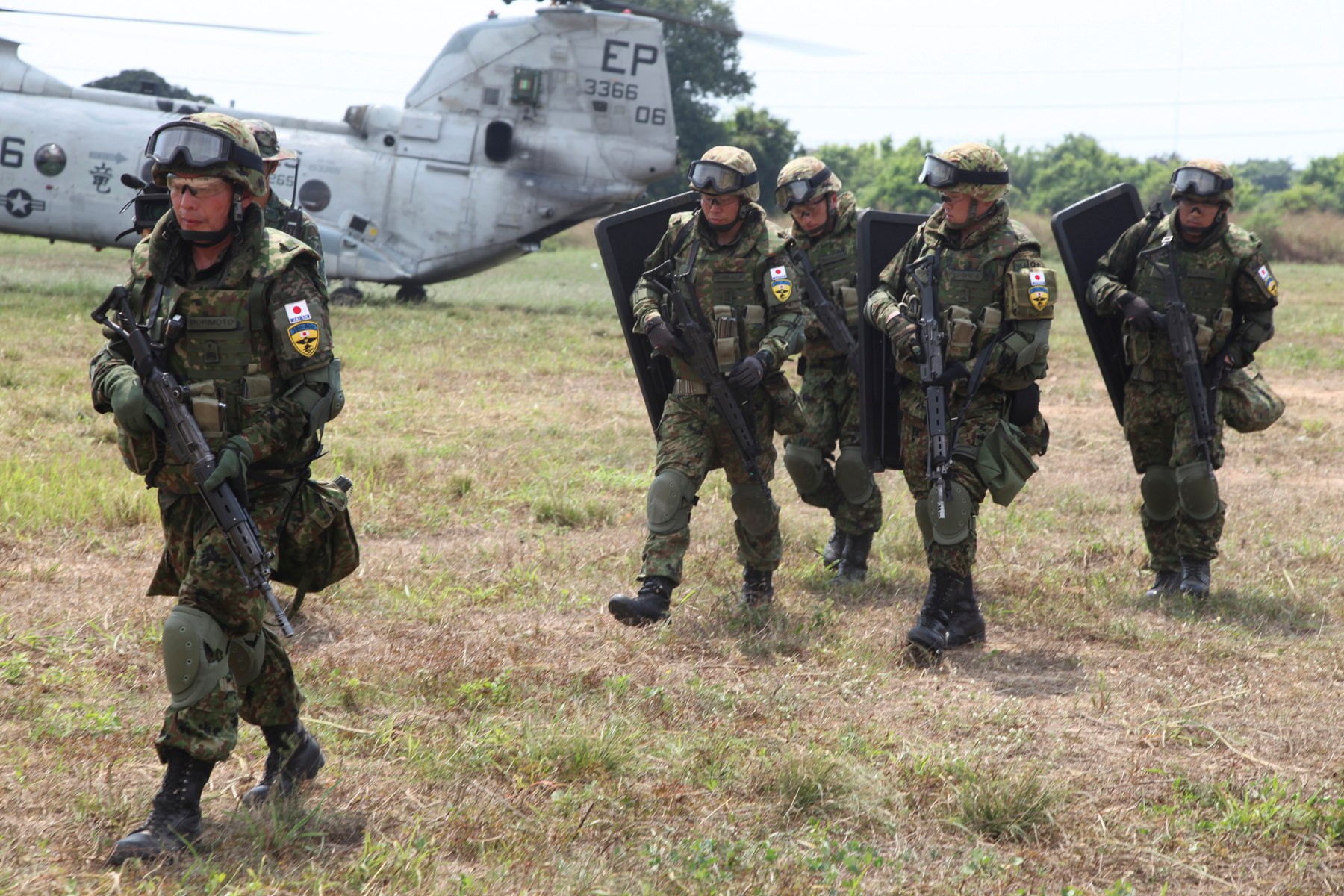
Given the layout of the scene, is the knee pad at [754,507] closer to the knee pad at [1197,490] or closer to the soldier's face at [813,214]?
the soldier's face at [813,214]

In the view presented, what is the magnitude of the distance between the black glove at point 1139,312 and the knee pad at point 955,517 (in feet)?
4.67

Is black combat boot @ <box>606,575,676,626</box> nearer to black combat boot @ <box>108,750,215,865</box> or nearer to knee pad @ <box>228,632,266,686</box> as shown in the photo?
knee pad @ <box>228,632,266,686</box>

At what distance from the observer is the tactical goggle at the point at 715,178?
5785 mm

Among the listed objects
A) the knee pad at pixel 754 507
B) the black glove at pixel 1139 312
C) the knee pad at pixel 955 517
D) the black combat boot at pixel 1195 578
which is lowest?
the black combat boot at pixel 1195 578

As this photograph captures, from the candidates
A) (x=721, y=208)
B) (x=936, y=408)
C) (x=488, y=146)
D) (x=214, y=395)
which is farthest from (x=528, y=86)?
(x=214, y=395)

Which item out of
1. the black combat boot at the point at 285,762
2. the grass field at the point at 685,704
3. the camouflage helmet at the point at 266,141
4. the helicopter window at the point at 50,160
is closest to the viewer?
the grass field at the point at 685,704

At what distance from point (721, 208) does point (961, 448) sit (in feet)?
4.99

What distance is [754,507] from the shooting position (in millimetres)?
6121

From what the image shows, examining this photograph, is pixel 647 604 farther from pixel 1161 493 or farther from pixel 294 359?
pixel 1161 493

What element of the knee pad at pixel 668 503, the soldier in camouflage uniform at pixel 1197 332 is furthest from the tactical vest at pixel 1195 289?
A: the knee pad at pixel 668 503

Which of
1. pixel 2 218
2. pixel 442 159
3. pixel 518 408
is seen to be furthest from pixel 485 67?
pixel 518 408

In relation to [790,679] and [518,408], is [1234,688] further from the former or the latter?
[518,408]

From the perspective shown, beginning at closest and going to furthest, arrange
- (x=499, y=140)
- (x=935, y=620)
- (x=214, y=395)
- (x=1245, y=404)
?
(x=214, y=395) → (x=935, y=620) → (x=1245, y=404) → (x=499, y=140)

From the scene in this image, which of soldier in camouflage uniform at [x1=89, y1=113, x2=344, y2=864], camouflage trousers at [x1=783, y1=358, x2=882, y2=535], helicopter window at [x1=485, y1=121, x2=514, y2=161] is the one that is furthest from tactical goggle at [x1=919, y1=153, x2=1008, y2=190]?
helicopter window at [x1=485, y1=121, x2=514, y2=161]
